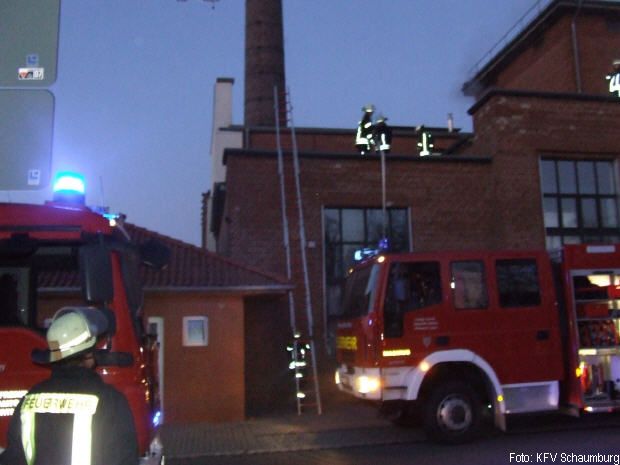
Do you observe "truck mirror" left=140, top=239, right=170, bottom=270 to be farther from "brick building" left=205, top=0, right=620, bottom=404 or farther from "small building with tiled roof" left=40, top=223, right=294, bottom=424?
"brick building" left=205, top=0, right=620, bottom=404

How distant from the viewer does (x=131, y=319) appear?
15.3 feet

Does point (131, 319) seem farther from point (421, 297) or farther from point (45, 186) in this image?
point (421, 297)

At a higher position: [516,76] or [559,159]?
[516,76]

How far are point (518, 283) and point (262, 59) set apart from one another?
16749 millimetres

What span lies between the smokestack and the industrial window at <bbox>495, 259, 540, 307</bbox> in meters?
15.3

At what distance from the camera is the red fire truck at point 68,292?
4324 mm

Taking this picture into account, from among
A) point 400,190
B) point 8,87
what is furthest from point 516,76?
point 8,87

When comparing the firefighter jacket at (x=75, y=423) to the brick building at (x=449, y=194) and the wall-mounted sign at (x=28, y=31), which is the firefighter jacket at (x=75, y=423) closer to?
the wall-mounted sign at (x=28, y=31)

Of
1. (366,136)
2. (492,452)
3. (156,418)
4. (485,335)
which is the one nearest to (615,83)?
(366,136)

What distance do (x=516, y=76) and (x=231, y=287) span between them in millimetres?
17022

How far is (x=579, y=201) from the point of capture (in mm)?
15781

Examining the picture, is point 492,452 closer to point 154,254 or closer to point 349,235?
point 154,254

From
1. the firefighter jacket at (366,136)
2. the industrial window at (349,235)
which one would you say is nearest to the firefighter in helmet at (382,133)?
the firefighter jacket at (366,136)

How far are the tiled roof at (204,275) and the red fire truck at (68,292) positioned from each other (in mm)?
6920
